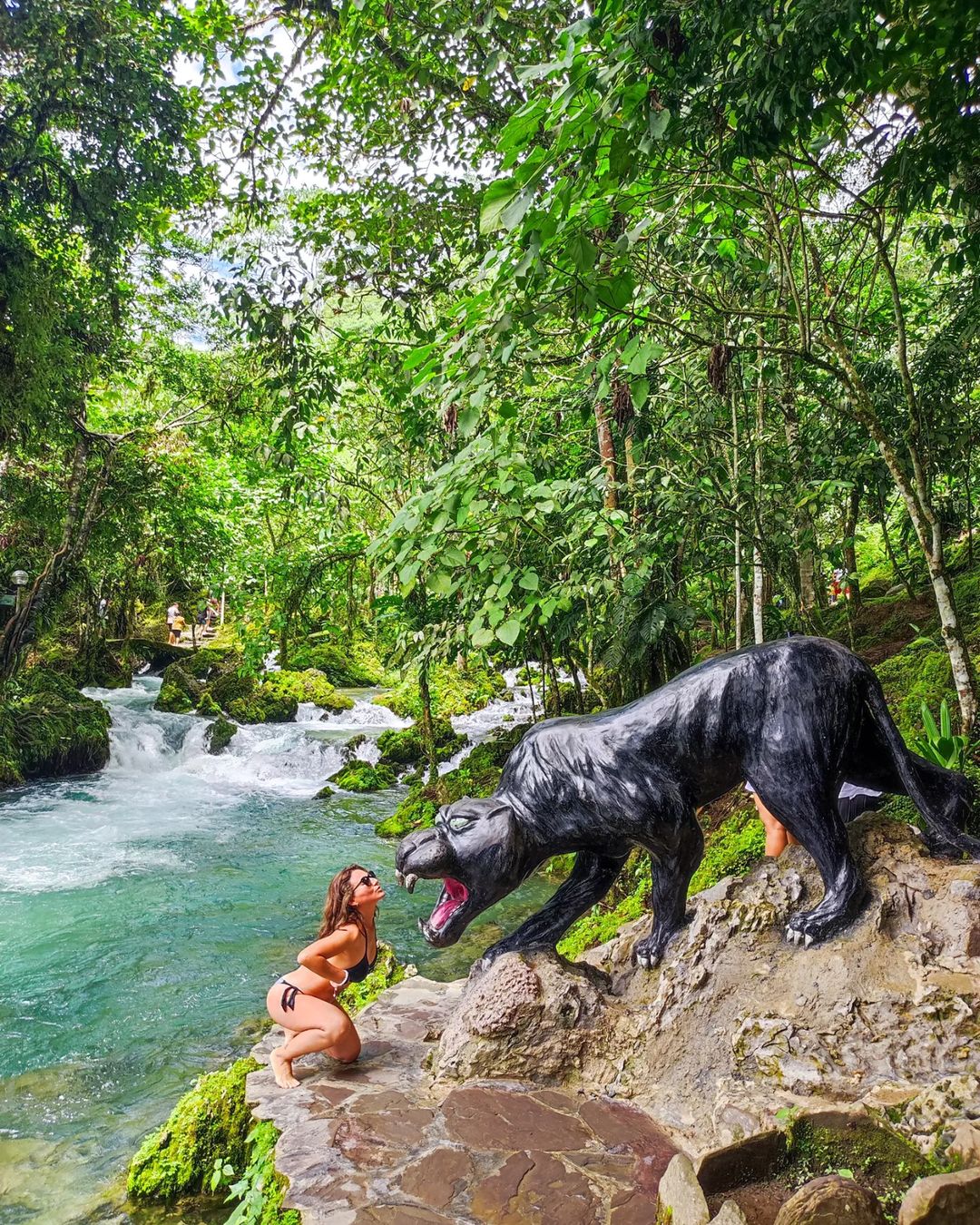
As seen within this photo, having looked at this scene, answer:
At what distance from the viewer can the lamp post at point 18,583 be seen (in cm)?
1451

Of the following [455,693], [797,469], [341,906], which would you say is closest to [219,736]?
[455,693]

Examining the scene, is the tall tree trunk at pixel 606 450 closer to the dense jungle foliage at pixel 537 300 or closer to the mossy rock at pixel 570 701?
the dense jungle foliage at pixel 537 300

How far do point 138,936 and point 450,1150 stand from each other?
18.3 feet

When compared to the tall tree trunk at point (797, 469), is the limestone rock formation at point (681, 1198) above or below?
below

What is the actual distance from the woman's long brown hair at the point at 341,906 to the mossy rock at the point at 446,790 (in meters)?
6.61

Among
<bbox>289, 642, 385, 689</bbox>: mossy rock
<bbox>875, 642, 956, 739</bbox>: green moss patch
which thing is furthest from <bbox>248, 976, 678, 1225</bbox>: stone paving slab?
<bbox>289, 642, 385, 689</bbox>: mossy rock

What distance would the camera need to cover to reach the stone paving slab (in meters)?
2.50

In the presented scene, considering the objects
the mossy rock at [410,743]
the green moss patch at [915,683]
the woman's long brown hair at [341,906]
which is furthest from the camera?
the mossy rock at [410,743]

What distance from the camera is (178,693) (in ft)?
63.7

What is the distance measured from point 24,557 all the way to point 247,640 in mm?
9643

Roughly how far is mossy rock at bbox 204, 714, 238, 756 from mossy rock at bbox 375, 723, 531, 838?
Result: 643 centimetres

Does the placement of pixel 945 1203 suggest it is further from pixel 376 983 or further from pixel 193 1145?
pixel 376 983

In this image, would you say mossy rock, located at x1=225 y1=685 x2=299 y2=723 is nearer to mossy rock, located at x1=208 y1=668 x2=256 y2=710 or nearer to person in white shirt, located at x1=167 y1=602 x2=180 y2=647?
mossy rock, located at x1=208 y1=668 x2=256 y2=710

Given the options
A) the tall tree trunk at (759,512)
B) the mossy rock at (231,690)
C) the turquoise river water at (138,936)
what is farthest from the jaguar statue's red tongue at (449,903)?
the mossy rock at (231,690)
